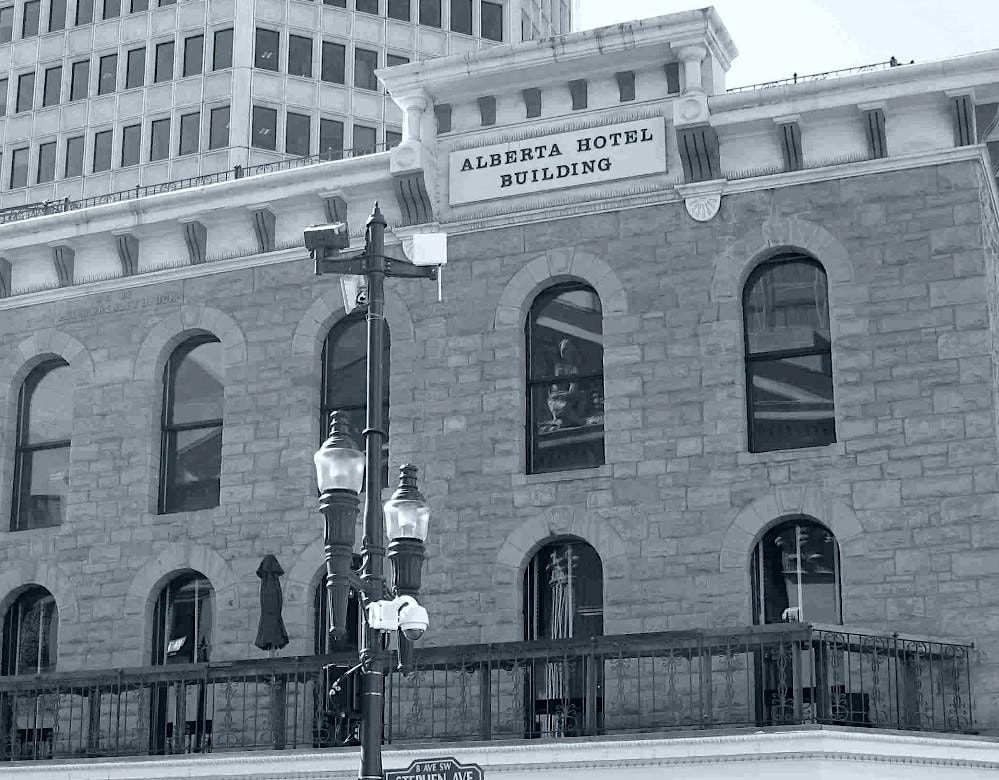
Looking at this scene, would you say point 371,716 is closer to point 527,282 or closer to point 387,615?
point 387,615

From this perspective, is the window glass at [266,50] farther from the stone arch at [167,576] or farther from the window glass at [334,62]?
the stone arch at [167,576]

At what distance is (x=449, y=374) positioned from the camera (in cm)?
2316

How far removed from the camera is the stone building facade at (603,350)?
20.8 meters

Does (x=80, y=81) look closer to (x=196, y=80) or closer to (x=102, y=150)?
(x=102, y=150)

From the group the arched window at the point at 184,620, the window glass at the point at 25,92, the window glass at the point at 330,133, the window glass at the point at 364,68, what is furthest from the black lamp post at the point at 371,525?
the window glass at the point at 25,92

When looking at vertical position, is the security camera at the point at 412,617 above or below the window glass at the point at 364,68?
below

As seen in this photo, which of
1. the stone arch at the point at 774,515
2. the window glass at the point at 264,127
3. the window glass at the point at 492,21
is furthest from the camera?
the window glass at the point at 492,21

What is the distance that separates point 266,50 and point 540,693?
33.6 meters

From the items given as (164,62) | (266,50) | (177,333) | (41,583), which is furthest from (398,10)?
(41,583)

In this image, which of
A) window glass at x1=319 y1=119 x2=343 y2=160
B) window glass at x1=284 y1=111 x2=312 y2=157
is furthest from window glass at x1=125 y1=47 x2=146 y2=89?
window glass at x1=319 y1=119 x2=343 y2=160

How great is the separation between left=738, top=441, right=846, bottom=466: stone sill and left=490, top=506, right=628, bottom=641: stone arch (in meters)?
1.76

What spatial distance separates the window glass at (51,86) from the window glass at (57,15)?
4.16 feet

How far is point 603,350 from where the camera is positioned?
22516 mm

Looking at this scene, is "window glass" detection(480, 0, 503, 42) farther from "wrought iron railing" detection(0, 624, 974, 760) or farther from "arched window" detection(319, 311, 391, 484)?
"wrought iron railing" detection(0, 624, 974, 760)
